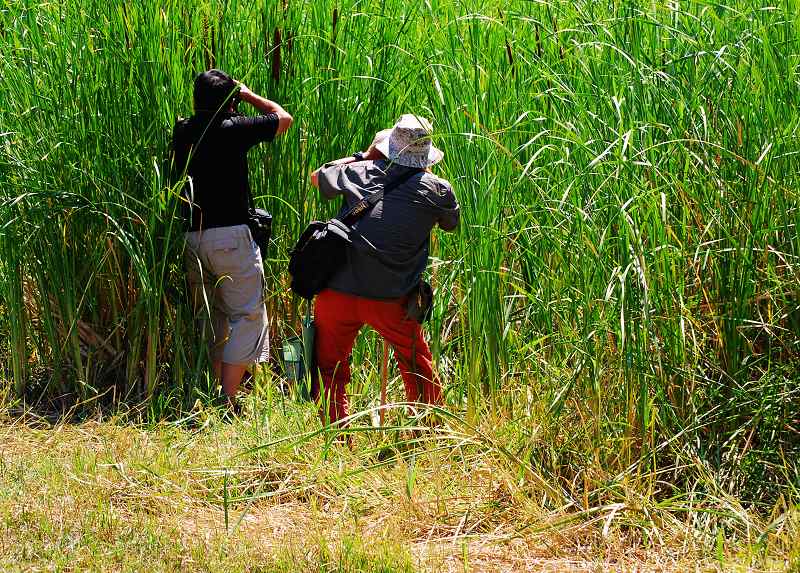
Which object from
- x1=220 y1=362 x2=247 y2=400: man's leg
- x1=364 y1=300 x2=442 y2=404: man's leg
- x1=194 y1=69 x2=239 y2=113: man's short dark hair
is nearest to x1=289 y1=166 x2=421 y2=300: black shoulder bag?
x1=364 y1=300 x2=442 y2=404: man's leg

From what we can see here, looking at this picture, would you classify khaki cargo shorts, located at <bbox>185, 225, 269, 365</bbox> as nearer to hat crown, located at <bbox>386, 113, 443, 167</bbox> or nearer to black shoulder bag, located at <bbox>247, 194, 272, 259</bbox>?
black shoulder bag, located at <bbox>247, 194, 272, 259</bbox>

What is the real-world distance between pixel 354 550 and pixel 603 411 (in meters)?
1.03

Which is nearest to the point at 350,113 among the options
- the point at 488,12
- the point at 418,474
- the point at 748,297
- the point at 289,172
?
the point at 289,172

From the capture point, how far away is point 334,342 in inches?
199

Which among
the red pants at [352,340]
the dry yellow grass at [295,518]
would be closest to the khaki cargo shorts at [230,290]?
the dry yellow grass at [295,518]

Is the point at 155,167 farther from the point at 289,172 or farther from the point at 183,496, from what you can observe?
the point at 183,496

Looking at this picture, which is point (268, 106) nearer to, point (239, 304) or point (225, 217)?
point (225, 217)

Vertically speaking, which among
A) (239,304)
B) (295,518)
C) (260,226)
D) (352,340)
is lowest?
(295,518)

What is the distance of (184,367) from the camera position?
233 inches

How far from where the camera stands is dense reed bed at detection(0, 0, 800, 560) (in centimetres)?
416

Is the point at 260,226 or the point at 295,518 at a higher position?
the point at 260,226

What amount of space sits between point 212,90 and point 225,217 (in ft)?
2.02

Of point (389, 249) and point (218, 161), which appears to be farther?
point (218, 161)

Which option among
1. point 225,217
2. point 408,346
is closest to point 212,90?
point 225,217
